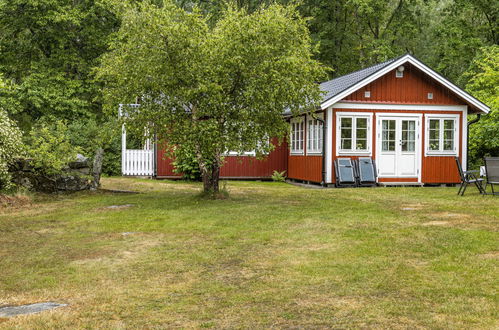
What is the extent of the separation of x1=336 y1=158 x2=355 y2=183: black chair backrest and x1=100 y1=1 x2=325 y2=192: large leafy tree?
543 cm

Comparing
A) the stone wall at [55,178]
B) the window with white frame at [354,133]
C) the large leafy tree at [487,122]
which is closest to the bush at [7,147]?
the stone wall at [55,178]

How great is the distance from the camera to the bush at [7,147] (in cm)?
1374

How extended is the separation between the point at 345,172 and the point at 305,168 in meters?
2.21

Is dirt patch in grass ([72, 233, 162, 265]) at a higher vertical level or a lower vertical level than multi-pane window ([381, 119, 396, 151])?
lower

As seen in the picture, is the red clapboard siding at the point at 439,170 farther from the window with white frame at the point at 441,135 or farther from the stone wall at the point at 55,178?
the stone wall at the point at 55,178

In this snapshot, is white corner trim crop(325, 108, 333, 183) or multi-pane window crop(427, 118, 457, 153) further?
multi-pane window crop(427, 118, 457, 153)

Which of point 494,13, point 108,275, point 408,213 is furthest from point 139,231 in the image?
point 494,13

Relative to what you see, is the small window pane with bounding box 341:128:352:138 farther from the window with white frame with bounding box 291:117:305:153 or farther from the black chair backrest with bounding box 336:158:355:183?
the window with white frame with bounding box 291:117:305:153

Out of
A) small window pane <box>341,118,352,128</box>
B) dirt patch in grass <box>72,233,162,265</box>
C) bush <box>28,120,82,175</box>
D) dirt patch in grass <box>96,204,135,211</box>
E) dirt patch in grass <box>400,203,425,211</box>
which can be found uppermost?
small window pane <box>341,118,352,128</box>

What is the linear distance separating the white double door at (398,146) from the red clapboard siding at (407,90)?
62 centimetres

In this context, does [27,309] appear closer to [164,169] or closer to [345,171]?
[345,171]

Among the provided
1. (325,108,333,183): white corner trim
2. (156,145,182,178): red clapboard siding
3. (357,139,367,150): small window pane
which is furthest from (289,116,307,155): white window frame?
(156,145,182,178): red clapboard siding

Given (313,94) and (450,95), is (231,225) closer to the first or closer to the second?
(313,94)

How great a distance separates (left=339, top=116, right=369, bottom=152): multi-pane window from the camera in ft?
62.0
